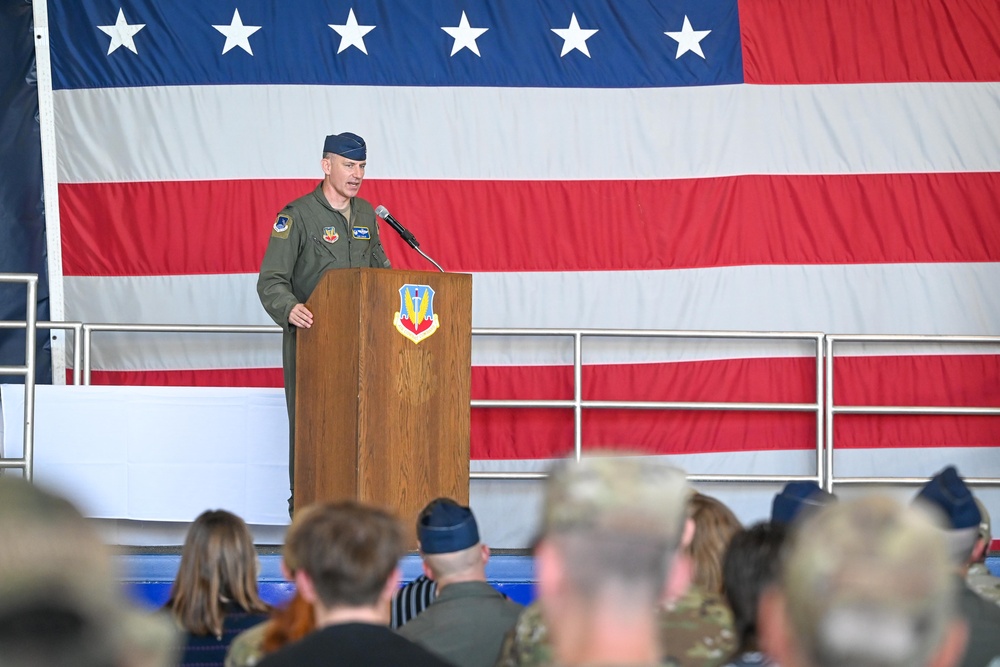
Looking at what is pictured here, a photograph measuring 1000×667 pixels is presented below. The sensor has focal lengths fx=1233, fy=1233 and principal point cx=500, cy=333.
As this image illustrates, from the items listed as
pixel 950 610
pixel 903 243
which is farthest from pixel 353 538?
pixel 903 243

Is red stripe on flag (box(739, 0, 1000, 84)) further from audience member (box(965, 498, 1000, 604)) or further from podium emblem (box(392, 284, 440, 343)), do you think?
audience member (box(965, 498, 1000, 604))

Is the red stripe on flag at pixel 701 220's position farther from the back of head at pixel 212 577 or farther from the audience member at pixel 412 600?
the back of head at pixel 212 577

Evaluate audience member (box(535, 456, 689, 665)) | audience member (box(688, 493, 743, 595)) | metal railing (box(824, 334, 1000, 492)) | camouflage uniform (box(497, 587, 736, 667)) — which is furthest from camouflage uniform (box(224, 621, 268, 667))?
metal railing (box(824, 334, 1000, 492))

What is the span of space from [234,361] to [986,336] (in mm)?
3340

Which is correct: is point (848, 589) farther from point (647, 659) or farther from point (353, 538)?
point (353, 538)

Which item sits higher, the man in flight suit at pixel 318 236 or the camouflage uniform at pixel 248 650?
the man in flight suit at pixel 318 236

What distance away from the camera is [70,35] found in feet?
18.5

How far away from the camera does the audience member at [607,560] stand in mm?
910

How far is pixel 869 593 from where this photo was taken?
2.59ft

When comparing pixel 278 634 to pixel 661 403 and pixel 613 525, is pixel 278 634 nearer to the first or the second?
pixel 613 525

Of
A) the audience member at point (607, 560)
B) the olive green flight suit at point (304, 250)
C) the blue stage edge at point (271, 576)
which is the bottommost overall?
the blue stage edge at point (271, 576)

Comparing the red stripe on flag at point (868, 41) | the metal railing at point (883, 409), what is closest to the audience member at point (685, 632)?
the metal railing at point (883, 409)

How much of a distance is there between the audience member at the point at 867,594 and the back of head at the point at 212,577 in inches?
62.4

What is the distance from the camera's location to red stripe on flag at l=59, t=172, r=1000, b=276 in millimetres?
5695
